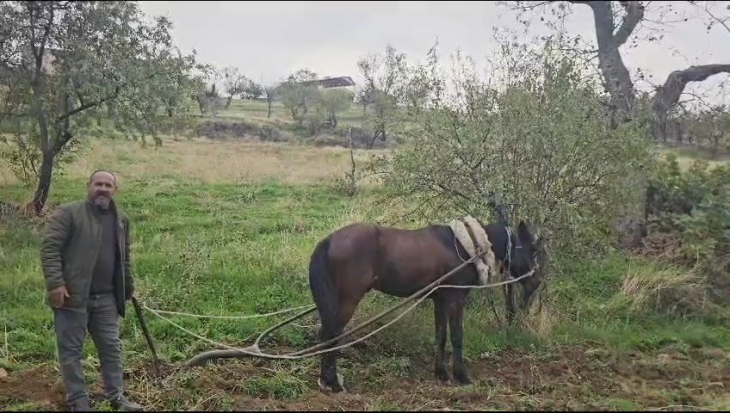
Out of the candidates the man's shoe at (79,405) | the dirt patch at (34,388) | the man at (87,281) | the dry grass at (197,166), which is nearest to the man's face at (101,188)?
the man at (87,281)

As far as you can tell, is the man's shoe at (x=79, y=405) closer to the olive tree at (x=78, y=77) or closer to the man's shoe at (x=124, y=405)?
the man's shoe at (x=124, y=405)

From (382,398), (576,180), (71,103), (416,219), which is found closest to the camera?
(382,398)

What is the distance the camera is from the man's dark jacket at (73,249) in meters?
4.94

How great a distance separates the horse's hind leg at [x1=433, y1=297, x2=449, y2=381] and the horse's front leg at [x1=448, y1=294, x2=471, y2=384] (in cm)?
13

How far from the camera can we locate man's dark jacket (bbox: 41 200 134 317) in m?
4.94

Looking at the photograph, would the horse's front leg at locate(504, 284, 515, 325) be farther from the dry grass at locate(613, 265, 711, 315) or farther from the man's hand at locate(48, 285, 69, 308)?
the man's hand at locate(48, 285, 69, 308)

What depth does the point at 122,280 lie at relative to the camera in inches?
212

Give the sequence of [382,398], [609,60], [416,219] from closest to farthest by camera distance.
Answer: [382,398] < [416,219] < [609,60]

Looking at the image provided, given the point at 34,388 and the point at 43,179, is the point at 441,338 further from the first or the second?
the point at 43,179

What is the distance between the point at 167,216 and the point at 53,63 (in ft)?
11.9

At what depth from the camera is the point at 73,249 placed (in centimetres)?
505

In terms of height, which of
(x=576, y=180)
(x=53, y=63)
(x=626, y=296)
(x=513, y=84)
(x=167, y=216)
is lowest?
(x=626, y=296)

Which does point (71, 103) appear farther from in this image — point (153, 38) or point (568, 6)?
point (568, 6)

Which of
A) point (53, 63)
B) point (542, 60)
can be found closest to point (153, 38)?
point (53, 63)
